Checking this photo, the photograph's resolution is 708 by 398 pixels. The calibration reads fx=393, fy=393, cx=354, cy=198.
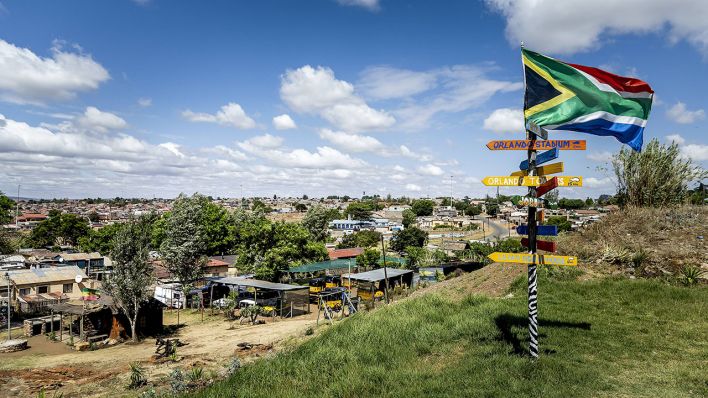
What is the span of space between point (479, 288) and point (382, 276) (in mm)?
14792

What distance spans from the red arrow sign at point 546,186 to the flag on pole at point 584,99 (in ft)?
3.86

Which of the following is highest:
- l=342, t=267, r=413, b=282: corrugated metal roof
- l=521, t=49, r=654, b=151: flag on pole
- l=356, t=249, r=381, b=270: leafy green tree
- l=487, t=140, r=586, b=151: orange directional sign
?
l=521, t=49, r=654, b=151: flag on pole

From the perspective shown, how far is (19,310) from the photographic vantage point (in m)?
35.6

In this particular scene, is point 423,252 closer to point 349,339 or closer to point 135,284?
point 135,284

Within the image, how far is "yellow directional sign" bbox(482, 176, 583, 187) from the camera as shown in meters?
8.07

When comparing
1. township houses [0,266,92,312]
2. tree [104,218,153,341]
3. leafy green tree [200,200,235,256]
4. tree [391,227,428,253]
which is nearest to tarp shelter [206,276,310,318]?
tree [104,218,153,341]

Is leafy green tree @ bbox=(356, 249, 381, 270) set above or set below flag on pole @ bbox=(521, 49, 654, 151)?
below

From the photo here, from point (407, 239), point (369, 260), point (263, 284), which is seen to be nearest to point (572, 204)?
point (407, 239)

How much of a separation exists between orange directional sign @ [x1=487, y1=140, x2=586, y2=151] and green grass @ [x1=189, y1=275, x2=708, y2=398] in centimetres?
454

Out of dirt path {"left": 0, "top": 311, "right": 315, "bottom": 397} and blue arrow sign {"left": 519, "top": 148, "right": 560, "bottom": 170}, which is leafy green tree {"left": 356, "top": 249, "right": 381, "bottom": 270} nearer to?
dirt path {"left": 0, "top": 311, "right": 315, "bottom": 397}

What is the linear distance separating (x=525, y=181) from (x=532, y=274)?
2.00 metres

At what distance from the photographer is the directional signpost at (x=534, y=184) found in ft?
27.1

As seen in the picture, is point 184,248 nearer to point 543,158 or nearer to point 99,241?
point 99,241

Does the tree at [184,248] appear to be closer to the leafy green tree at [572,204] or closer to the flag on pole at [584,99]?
the flag on pole at [584,99]
